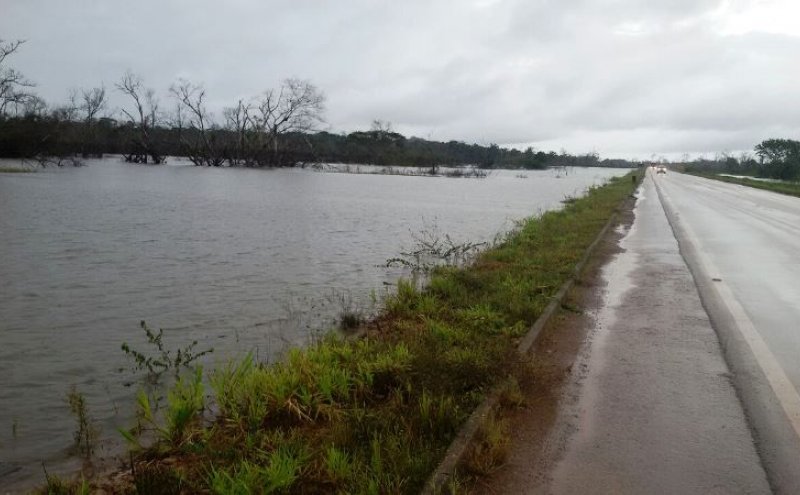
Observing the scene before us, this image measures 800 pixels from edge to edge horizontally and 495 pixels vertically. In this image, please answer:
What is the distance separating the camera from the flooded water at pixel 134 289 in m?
5.76

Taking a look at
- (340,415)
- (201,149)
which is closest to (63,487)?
(340,415)

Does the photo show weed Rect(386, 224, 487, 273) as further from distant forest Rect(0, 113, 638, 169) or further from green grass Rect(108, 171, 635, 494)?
distant forest Rect(0, 113, 638, 169)

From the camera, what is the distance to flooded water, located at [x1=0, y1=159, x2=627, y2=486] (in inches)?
227

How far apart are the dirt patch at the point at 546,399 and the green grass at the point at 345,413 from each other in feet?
0.51

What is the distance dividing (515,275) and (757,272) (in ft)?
15.4

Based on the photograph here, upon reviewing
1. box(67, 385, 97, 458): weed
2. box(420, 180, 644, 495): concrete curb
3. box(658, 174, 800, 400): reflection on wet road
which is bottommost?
box(67, 385, 97, 458): weed

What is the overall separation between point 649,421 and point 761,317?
417cm

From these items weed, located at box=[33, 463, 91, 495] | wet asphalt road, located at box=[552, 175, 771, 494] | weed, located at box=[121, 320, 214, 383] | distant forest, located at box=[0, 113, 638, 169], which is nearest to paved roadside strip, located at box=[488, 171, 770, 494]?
wet asphalt road, located at box=[552, 175, 771, 494]

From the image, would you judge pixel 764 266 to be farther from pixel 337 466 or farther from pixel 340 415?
pixel 337 466

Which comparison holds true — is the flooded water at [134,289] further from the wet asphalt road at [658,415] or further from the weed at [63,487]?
the wet asphalt road at [658,415]

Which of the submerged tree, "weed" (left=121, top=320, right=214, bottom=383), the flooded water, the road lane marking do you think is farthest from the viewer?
the submerged tree

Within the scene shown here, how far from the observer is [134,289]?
1019 centimetres

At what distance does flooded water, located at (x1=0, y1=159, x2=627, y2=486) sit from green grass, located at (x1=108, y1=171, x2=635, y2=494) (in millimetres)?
962

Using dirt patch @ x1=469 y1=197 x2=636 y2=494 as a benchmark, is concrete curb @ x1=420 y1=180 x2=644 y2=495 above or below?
above
